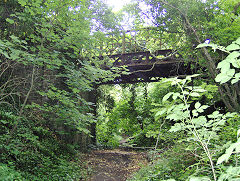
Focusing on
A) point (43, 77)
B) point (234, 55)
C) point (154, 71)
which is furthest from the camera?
point (154, 71)

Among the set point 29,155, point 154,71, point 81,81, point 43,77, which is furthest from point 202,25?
point 29,155

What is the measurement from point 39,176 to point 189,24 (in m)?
7.37

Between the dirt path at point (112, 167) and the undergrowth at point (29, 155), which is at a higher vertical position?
the undergrowth at point (29, 155)

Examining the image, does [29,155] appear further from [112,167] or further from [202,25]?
[202,25]

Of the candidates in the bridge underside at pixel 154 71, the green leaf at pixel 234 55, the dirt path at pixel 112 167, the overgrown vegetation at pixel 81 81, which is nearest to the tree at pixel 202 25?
the overgrown vegetation at pixel 81 81

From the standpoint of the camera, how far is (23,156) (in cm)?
565

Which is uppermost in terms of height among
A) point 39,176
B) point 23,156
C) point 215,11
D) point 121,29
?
point 121,29

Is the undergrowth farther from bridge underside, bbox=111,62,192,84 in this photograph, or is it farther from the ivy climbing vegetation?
bridge underside, bbox=111,62,192,84

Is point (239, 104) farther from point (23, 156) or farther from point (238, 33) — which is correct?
point (23, 156)

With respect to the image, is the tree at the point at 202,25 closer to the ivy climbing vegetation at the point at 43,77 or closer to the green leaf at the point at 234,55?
the ivy climbing vegetation at the point at 43,77

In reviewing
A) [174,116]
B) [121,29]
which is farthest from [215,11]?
[174,116]

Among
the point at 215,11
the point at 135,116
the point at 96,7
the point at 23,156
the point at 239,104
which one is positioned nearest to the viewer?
the point at 23,156

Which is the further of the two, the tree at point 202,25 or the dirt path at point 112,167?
the dirt path at point 112,167

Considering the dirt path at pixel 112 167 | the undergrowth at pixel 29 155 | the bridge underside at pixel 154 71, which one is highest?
the bridge underside at pixel 154 71
